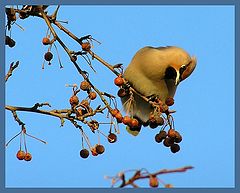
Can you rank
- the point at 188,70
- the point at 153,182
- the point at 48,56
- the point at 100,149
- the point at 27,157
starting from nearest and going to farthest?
the point at 153,182 → the point at 100,149 → the point at 27,157 → the point at 48,56 → the point at 188,70

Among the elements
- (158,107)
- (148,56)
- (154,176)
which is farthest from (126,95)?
(154,176)

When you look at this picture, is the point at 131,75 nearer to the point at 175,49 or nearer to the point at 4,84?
the point at 175,49

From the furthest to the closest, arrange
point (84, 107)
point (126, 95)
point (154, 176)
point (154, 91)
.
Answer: point (154, 91)
point (126, 95)
point (84, 107)
point (154, 176)

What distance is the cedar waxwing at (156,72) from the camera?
12.4 ft

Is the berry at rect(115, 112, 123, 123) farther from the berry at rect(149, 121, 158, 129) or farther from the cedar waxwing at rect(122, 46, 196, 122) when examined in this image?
the cedar waxwing at rect(122, 46, 196, 122)

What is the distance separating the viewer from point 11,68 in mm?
2902

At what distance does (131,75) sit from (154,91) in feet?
0.67

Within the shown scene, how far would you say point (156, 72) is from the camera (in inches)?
157

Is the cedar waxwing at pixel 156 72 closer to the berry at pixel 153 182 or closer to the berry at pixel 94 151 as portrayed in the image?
the berry at pixel 94 151

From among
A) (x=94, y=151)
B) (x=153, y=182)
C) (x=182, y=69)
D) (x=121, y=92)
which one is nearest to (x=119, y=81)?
(x=121, y=92)

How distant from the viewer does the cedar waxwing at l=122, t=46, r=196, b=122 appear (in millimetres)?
3787

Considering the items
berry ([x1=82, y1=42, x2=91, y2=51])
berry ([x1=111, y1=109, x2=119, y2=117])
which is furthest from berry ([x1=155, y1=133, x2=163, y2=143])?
berry ([x1=82, y1=42, x2=91, y2=51])

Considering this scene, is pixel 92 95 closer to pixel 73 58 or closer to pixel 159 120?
pixel 73 58

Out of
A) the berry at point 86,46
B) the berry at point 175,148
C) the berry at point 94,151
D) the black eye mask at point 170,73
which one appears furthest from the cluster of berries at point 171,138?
the black eye mask at point 170,73
